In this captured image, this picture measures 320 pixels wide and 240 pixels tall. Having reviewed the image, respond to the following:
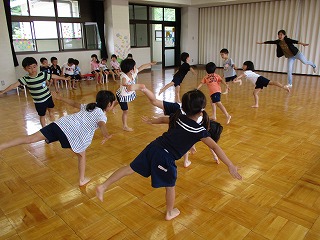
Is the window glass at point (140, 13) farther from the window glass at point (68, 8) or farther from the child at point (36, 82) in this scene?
the child at point (36, 82)

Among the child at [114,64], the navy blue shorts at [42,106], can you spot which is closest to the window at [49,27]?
the child at [114,64]

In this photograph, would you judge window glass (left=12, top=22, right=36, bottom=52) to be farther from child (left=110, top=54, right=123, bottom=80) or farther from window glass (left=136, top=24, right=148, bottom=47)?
window glass (left=136, top=24, right=148, bottom=47)

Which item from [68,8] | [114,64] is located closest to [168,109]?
[114,64]

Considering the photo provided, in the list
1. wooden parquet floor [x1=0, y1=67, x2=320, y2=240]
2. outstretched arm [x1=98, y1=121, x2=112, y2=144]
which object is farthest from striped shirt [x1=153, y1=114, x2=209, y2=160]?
wooden parquet floor [x1=0, y1=67, x2=320, y2=240]

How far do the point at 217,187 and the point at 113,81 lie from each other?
7481 millimetres

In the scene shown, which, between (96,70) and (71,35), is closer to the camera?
(96,70)

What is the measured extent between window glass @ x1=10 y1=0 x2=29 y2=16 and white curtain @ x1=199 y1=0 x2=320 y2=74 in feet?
24.7

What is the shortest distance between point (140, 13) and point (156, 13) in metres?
0.90

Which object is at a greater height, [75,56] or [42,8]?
[42,8]

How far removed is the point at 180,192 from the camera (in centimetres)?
248

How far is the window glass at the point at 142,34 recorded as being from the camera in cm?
1151

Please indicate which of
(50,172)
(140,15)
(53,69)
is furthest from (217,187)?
(140,15)

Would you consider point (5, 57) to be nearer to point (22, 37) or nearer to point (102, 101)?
point (22, 37)

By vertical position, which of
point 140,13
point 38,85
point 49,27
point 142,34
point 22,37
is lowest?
point 38,85
